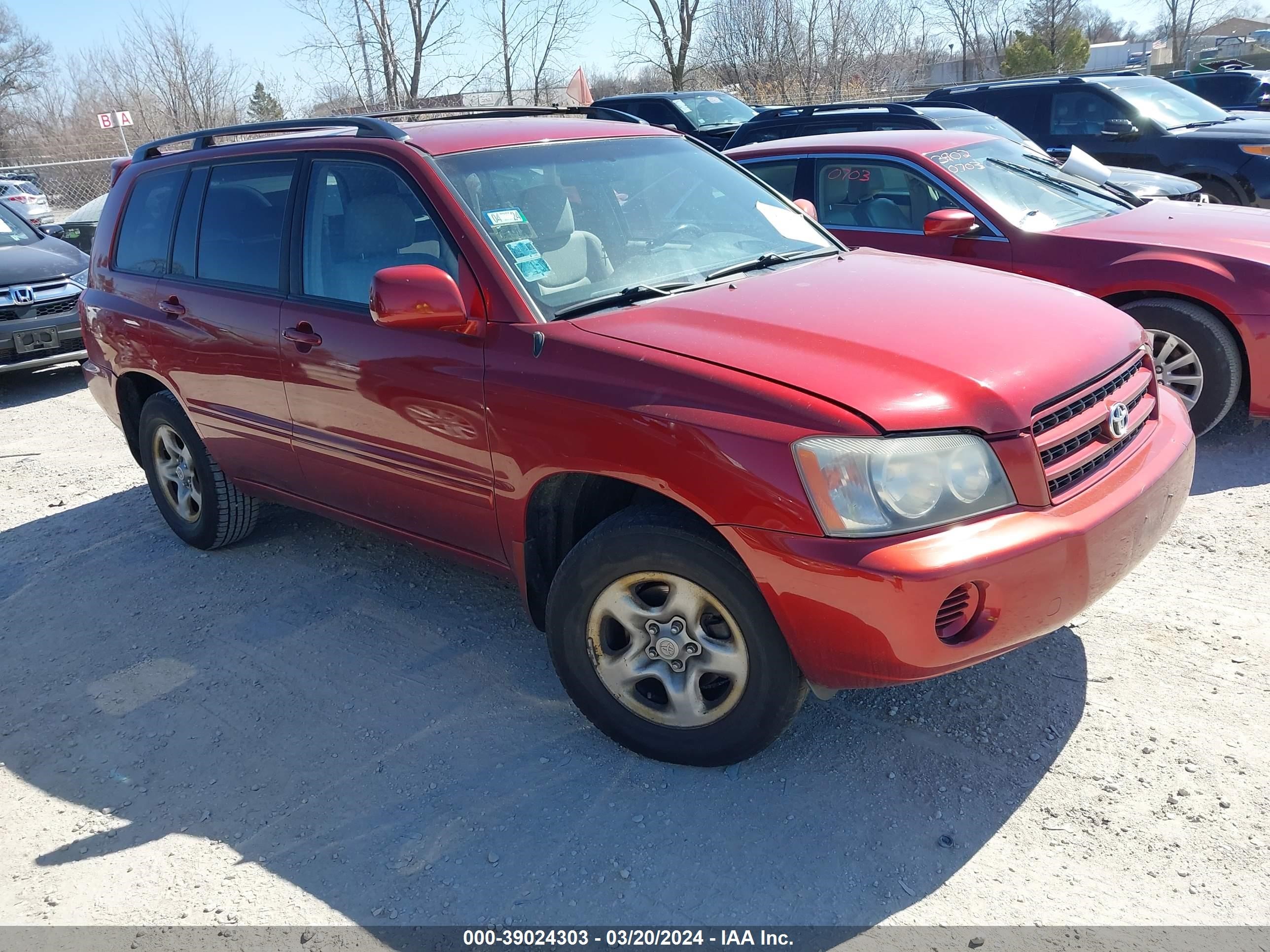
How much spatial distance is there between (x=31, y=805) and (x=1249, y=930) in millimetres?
3413

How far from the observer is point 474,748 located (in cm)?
322

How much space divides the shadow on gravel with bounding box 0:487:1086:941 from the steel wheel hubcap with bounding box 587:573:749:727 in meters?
0.21

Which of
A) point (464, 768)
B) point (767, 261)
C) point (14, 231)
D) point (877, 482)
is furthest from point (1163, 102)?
point (14, 231)

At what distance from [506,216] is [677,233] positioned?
0.66 m

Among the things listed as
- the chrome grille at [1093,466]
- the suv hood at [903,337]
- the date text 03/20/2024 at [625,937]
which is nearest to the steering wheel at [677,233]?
the suv hood at [903,337]

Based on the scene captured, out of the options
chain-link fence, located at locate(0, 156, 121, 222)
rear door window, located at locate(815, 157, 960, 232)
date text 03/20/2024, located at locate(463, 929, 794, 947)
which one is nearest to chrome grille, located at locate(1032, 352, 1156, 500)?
→ date text 03/20/2024, located at locate(463, 929, 794, 947)

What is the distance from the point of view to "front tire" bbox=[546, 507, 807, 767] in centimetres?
274

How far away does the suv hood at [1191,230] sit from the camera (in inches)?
204

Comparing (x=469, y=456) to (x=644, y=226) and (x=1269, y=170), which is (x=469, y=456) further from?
(x=1269, y=170)

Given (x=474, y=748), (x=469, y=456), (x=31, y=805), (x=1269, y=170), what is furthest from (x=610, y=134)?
(x=1269, y=170)

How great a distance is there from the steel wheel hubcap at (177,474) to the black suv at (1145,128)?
30.9 feet

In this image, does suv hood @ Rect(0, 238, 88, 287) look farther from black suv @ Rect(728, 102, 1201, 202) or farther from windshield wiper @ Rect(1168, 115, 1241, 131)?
windshield wiper @ Rect(1168, 115, 1241, 131)

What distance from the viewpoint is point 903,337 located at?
2879mm

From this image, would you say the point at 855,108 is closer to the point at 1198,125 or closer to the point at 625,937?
the point at 1198,125
